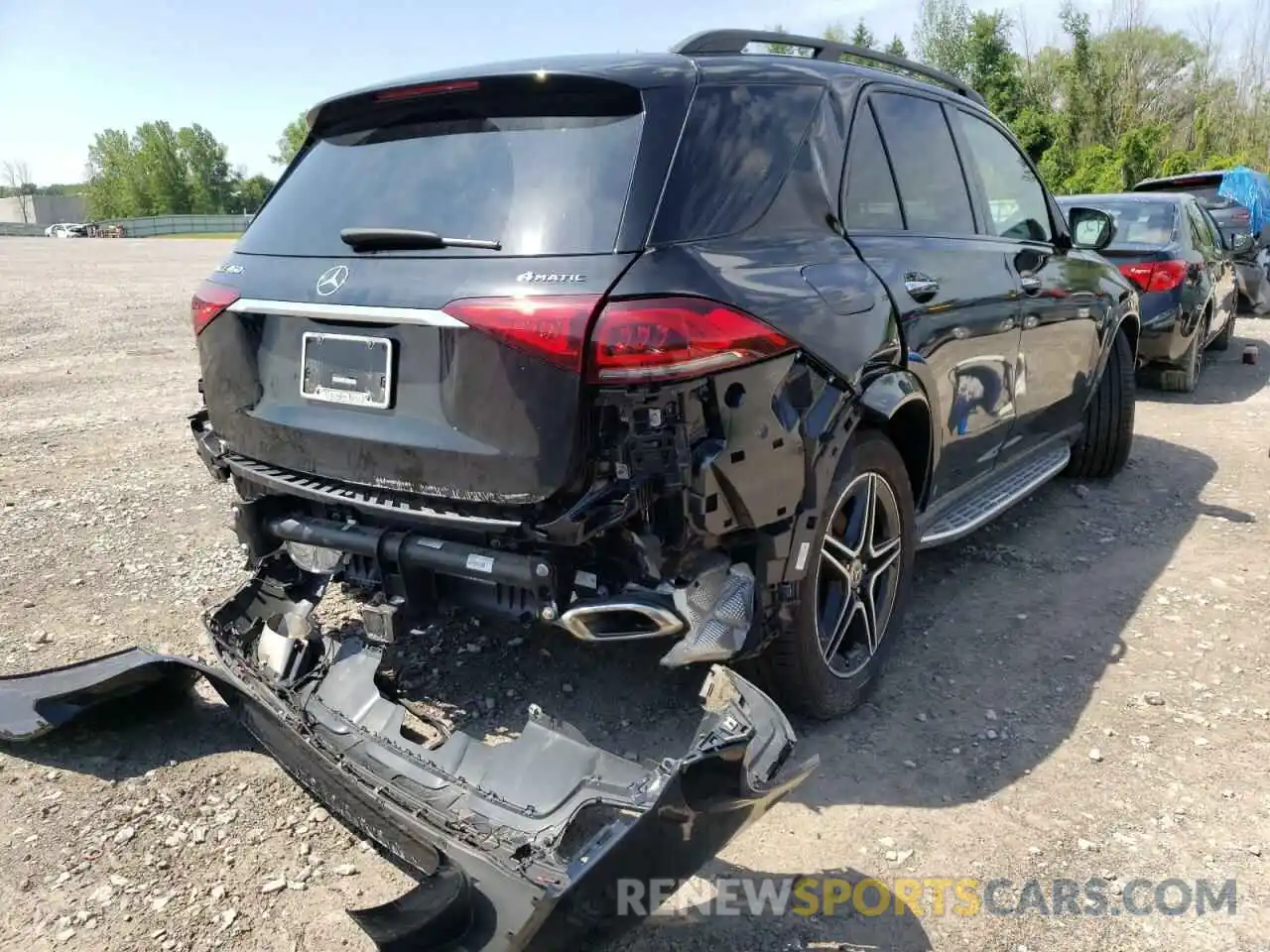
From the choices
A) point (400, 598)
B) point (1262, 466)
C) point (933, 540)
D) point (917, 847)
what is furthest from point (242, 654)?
point (1262, 466)

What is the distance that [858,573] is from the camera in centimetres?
314

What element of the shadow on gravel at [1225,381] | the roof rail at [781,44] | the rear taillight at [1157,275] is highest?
the roof rail at [781,44]

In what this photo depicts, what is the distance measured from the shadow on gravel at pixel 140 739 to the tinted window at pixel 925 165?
295cm

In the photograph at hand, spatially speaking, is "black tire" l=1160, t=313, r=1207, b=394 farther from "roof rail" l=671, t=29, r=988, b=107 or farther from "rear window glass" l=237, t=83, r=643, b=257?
"rear window glass" l=237, t=83, r=643, b=257

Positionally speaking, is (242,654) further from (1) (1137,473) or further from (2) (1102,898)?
(1) (1137,473)

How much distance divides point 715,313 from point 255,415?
58.4 inches

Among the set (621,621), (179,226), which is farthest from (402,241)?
(179,226)

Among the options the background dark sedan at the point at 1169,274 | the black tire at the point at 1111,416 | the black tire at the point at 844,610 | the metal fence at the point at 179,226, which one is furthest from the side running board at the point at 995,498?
the metal fence at the point at 179,226

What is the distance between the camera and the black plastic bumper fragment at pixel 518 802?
1.95m

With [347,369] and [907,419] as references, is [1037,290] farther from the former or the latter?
[347,369]

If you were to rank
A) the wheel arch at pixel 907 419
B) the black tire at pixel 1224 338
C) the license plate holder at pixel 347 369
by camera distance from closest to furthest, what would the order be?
the license plate holder at pixel 347 369
the wheel arch at pixel 907 419
the black tire at pixel 1224 338

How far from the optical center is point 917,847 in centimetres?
260

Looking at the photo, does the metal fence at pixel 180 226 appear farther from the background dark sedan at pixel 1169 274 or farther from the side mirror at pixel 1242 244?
the background dark sedan at pixel 1169 274

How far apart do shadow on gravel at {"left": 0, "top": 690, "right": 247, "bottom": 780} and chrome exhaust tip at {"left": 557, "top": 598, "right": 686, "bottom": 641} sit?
1359mm
